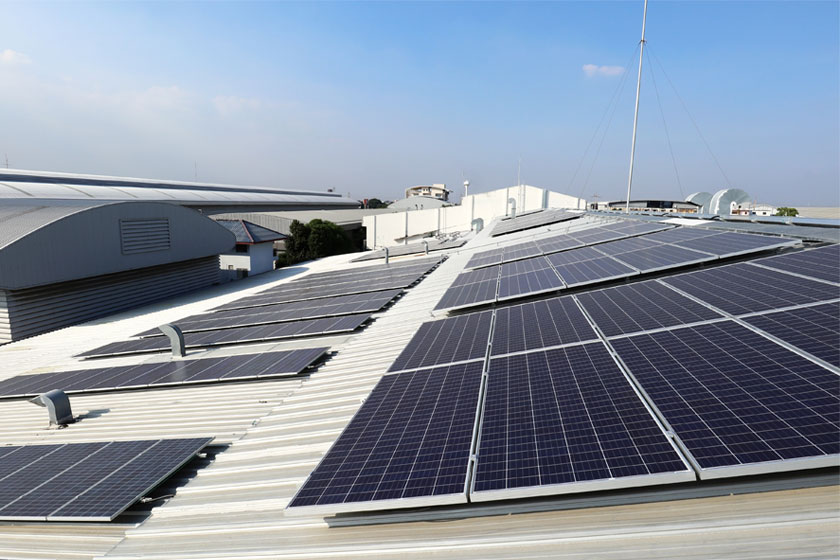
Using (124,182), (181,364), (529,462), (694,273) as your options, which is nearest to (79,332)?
(181,364)

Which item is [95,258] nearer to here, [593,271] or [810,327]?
[593,271]

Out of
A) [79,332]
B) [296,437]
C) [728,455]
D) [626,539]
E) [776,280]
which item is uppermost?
[776,280]

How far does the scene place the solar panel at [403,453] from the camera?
4.85m

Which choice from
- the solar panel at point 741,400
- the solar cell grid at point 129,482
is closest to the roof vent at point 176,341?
the solar cell grid at point 129,482

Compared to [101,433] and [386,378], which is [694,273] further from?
[101,433]

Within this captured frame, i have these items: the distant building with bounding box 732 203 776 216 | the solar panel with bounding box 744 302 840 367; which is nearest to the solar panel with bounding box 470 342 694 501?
the solar panel with bounding box 744 302 840 367

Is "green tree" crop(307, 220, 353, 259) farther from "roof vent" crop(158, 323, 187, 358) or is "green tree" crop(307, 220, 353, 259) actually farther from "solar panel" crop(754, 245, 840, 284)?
"solar panel" crop(754, 245, 840, 284)

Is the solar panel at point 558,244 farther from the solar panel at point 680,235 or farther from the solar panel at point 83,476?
the solar panel at point 83,476

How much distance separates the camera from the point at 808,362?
545 centimetres

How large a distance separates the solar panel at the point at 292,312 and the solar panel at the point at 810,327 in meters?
11.7

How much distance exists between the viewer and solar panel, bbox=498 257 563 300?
42.0 feet

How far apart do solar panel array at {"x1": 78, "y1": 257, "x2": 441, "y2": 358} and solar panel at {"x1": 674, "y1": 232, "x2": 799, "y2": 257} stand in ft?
35.1

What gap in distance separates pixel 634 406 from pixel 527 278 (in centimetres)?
947

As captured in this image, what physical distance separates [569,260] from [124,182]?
98294 mm
